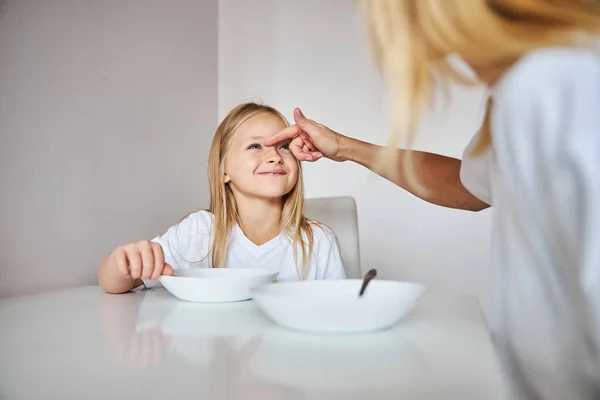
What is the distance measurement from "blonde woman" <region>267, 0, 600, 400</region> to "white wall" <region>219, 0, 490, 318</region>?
1.34 meters

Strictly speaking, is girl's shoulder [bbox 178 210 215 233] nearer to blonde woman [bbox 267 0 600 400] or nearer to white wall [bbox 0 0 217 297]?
white wall [bbox 0 0 217 297]

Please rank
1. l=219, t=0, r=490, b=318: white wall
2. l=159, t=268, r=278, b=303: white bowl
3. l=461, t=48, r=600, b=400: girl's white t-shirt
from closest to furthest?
l=461, t=48, r=600, b=400: girl's white t-shirt, l=159, t=268, r=278, b=303: white bowl, l=219, t=0, r=490, b=318: white wall

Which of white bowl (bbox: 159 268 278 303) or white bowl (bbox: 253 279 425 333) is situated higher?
white bowl (bbox: 253 279 425 333)

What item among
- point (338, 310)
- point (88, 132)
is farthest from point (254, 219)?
point (338, 310)

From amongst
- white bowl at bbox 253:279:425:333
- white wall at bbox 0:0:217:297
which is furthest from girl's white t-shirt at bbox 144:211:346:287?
white bowl at bbox 253:279:425:333

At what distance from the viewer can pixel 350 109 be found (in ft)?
6.84

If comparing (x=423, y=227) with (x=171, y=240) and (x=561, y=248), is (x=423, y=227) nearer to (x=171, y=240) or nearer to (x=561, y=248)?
(x=171, y=240)

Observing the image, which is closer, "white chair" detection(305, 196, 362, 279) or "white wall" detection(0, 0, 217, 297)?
"white wall" detection(0, 0, 217, 297)

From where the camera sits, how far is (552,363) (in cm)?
54

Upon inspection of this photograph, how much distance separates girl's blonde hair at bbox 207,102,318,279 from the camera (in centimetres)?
142

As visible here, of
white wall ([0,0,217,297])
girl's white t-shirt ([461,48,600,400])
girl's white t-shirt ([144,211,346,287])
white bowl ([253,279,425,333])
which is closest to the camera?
girl's white t-shirt ([461,48,600,400])

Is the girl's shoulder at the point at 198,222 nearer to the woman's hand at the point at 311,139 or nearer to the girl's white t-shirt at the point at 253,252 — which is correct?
the girl's white t-shirt at the point at 253,252

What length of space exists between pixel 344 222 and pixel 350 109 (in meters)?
0.70

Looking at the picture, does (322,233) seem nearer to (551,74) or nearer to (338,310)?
(338,310)
